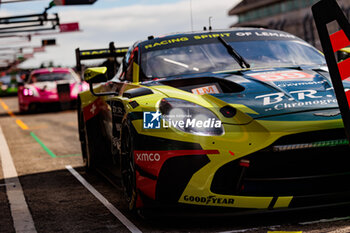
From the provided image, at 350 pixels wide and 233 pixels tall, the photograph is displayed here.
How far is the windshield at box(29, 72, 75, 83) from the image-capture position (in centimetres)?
1966

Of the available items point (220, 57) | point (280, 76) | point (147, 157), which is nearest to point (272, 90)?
point (280, 76)

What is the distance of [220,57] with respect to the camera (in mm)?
5305

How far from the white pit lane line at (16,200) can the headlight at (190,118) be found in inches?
49.2

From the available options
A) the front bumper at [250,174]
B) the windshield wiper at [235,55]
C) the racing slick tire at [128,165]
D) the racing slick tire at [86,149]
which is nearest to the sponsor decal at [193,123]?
the front bumper at [250,174]

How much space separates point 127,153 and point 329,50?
69.7 inches

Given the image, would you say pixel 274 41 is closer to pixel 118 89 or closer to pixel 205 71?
pixel 205 71

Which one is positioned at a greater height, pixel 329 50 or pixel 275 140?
pixel 329 50

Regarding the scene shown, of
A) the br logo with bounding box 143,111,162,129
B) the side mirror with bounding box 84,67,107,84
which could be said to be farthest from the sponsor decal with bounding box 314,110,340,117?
the side mirror with bounding box 84,67,107,84

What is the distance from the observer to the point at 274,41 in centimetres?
566

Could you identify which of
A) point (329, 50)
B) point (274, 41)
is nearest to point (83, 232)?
point (329, 50)

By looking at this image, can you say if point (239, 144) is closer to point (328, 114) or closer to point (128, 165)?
point (328, 114)

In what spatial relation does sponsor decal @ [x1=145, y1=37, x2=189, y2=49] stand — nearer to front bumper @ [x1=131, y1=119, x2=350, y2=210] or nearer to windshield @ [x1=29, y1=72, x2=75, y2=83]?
front bumper @ [x1=131, y1=119, x2=350, y2=210]

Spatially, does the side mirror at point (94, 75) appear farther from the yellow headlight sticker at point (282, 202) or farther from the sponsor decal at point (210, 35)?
the yellow headlight sticker at point (282, 202)

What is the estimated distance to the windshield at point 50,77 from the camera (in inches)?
774
